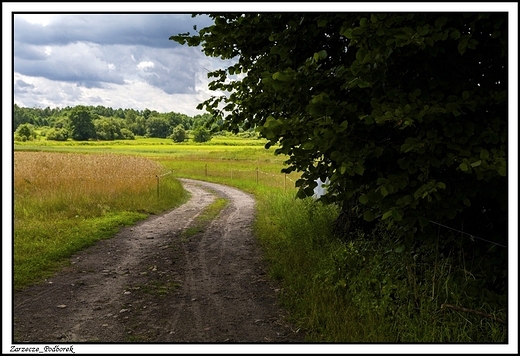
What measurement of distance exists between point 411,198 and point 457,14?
75.3 inches

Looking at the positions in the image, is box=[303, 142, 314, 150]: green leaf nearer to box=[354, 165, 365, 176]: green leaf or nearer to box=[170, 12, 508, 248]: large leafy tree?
box=[170, 12, 508, 248]: large leafy tree

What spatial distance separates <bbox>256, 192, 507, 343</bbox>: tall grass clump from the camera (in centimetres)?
496

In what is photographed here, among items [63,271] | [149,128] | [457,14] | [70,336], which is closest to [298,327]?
[70,336]

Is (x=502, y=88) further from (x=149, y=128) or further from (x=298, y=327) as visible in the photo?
(x=149, y=128)

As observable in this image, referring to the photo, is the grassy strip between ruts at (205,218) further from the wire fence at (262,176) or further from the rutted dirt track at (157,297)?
the wire fence at (262,176)

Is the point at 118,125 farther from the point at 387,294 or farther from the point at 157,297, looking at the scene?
the point at 387,294

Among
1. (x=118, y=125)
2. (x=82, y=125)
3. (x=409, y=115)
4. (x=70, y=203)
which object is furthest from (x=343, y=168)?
(x=118, y=125)

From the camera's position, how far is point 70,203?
536 inches

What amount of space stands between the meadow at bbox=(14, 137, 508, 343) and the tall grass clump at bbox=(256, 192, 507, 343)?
0.5 inches

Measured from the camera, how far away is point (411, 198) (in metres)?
4.42

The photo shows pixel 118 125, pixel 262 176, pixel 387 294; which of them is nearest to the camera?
pixel 387 294

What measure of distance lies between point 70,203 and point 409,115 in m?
12.0

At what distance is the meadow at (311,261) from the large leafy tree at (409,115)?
1.09m

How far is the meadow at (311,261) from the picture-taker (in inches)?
203
